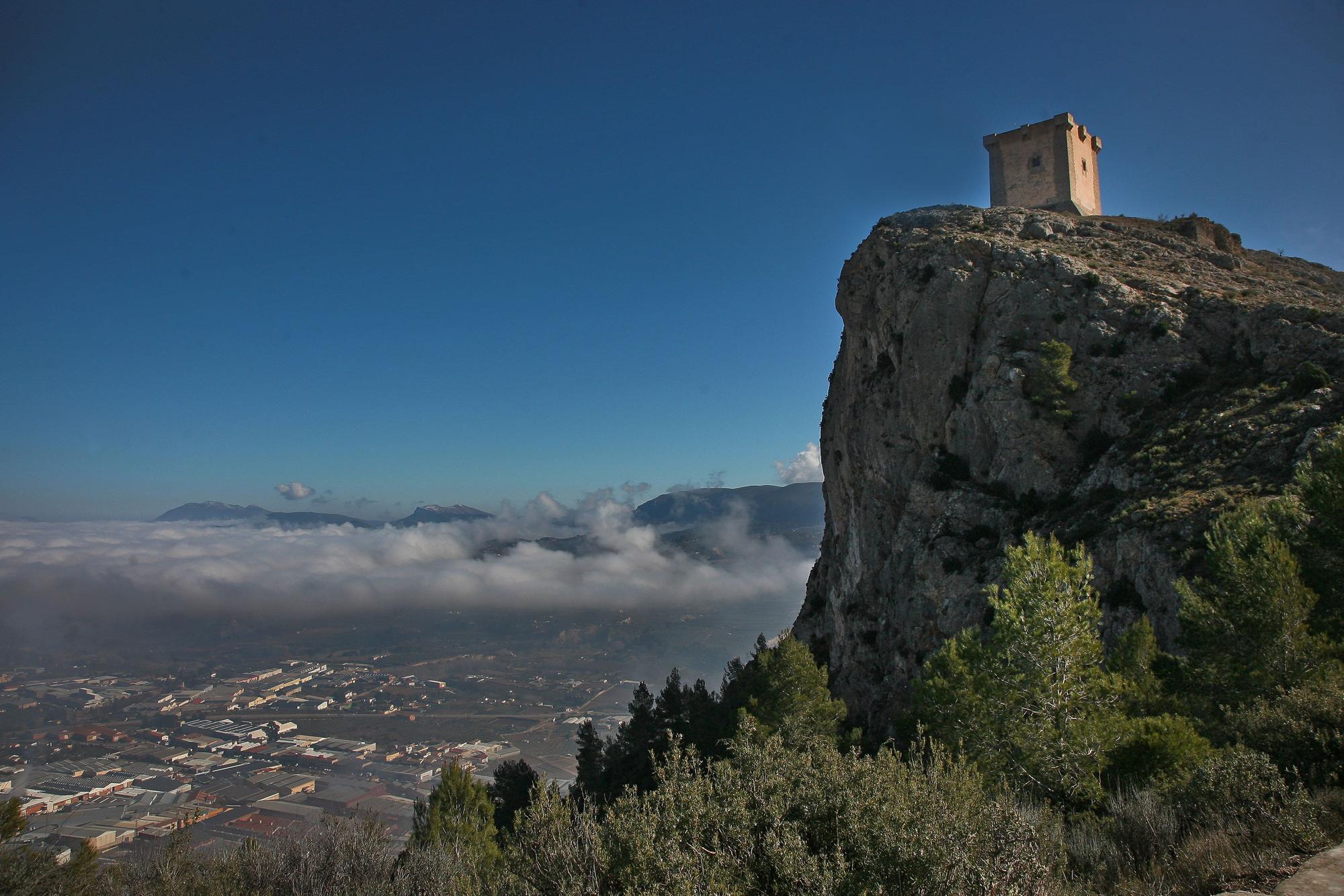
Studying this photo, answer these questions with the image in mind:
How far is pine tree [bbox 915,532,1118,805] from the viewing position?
14.1 m

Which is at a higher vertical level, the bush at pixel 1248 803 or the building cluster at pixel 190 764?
the bush at pixel 1248 803

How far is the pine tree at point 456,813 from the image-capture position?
20125 mm

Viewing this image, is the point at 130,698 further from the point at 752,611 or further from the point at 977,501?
the point at 752,611

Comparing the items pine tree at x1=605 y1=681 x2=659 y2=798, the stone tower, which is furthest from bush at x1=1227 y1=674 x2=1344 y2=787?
the stone tower

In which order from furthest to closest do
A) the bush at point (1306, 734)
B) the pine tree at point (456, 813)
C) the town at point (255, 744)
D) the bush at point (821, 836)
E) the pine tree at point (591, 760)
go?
the pine tree at point (591, 760)
the town at point (255, 744)
the pine tree at point (456, 813)
the bush at point (1306, 734)
the bush at point (821, 836)

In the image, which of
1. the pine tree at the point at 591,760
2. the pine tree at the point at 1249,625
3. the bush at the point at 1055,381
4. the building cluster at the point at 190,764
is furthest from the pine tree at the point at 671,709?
the pine tree at the point at 1249,625

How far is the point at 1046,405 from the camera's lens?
104ft

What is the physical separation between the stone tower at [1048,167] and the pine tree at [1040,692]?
40825 millimetres

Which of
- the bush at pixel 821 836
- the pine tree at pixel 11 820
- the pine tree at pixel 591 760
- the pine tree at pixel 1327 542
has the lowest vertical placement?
the pine tree at pixel 591 760

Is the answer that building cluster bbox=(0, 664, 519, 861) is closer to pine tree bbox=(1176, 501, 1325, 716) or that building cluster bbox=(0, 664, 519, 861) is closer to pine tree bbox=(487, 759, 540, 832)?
pine tree bbox=(487, 759, 540, 832)

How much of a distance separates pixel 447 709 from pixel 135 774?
172 ft

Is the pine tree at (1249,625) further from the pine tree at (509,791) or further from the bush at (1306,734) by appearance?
the pine tree at (509,791)

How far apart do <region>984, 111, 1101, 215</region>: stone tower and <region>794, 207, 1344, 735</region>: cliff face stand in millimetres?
3794

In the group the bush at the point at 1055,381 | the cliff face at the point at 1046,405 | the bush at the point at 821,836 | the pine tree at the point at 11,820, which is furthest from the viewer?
the bush at the point at 1055,381
